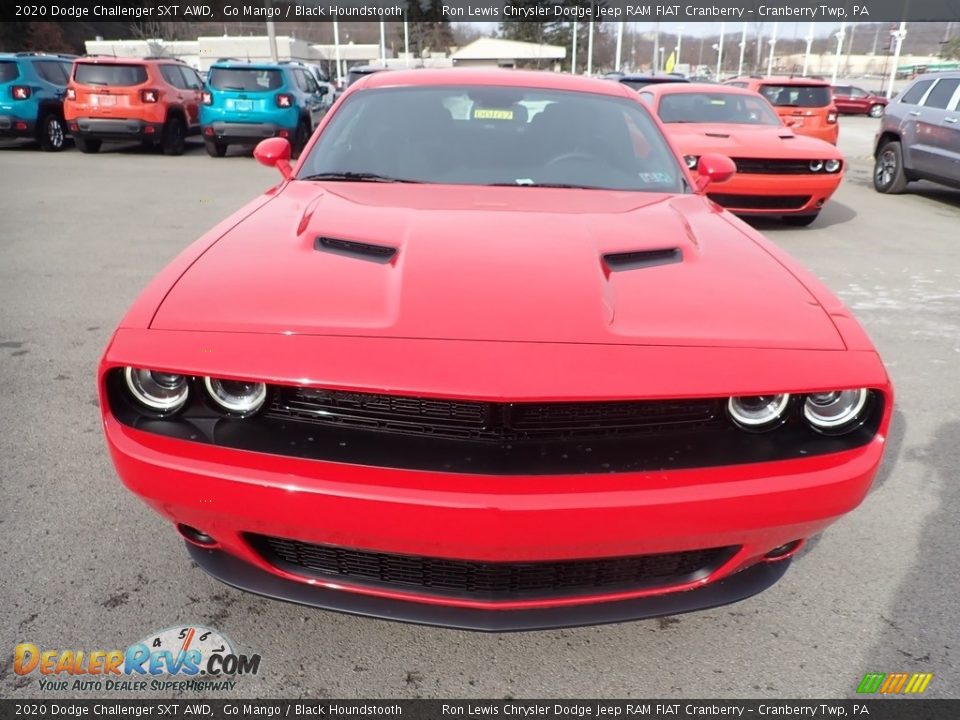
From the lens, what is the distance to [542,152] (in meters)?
2.93

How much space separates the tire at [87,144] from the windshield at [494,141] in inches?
Result: 470

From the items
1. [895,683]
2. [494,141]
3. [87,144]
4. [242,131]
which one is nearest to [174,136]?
[87,144]

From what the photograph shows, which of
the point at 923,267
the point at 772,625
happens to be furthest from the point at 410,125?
the point at 923,267

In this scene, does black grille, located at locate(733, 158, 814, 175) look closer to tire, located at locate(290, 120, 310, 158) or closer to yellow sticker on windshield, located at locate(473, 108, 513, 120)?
yellow sticker on windshield, located at locate(473, 108, 513, 120)

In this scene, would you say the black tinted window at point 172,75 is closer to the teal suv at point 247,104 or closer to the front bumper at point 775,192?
Answer: the teal suv at point 247,104

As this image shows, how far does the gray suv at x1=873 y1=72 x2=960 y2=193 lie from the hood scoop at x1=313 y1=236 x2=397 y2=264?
9365mm

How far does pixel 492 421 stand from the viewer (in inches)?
64.1

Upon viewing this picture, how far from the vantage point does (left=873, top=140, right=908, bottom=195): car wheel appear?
10.1 meters

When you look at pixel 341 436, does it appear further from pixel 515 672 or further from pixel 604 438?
pixel 515 672

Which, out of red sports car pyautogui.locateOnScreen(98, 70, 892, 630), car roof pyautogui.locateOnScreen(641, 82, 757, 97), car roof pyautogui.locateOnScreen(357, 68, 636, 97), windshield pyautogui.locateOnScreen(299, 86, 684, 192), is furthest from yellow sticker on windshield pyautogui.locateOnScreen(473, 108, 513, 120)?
car roof pyautogui.locateOnScreen(641, 82, 757, 97)

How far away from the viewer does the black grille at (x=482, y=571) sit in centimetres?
171

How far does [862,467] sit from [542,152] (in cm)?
177

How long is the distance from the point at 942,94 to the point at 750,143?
13.5 feet

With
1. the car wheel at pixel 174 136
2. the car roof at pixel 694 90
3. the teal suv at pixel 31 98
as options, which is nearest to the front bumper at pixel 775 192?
the car roof at pixel 694 90
